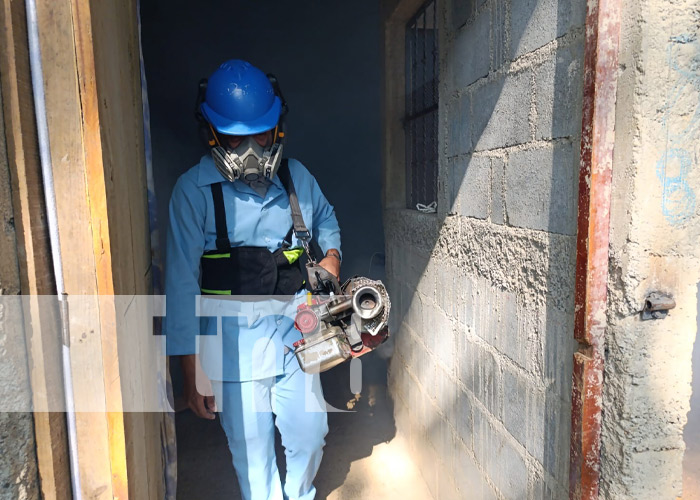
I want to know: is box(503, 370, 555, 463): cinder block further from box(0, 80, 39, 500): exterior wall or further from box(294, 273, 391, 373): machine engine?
box(0, 80, 39, 500): exterior wall

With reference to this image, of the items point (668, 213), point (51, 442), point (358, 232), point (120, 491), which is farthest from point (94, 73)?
point (358, 232)

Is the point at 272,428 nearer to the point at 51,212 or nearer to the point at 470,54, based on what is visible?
the point at 51,212

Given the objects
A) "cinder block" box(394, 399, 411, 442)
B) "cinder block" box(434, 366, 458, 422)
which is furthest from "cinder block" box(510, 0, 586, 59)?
"cinder block" box(394, 399, 411, 442)

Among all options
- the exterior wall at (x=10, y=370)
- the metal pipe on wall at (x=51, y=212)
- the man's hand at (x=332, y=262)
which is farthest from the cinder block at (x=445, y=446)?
the exterior wall at (x=10, y=370)

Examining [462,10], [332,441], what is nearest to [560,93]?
[462,10]

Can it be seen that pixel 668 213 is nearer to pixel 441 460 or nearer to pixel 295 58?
pixel 441 460

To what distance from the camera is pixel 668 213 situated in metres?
1.06

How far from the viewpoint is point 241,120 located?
2098 millimetres

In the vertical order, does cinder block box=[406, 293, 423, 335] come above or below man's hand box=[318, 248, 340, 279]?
below

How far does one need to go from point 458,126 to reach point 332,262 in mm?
887

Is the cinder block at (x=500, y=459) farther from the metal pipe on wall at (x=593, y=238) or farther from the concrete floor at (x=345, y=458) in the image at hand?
the concrete floor at (x=345, y=458)

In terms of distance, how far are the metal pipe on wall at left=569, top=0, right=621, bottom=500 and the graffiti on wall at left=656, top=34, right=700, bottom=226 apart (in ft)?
0.34

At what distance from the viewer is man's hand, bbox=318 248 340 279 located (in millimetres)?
2385

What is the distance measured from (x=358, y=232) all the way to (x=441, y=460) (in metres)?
2.05
